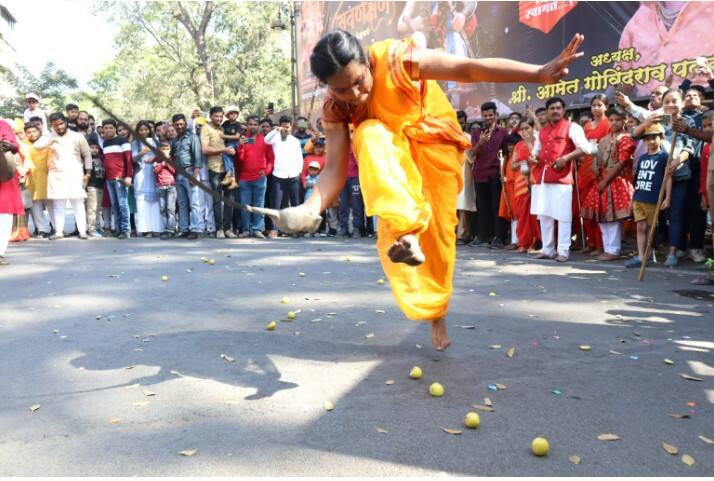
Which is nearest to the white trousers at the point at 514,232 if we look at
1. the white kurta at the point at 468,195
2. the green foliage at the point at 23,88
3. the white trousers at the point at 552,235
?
the white kurta at the point at 468,195

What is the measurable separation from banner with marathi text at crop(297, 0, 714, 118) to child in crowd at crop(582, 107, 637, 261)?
1708 millimetres

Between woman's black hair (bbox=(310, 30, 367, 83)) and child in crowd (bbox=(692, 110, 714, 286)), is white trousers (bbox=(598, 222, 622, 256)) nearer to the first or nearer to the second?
child in crowd (bbox=(692, 110, 714, 286))

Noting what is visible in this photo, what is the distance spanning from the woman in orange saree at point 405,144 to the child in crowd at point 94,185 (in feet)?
30.8

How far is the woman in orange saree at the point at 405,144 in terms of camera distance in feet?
10.2

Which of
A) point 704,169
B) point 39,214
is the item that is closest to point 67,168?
point 39,214

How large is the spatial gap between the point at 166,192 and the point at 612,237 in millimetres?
7761

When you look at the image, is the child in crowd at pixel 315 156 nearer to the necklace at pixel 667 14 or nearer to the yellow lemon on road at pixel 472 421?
the necklace at pixel 667 14

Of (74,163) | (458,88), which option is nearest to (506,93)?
(458,88)

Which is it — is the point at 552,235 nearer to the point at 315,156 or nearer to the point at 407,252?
Answer: the point at 315,156

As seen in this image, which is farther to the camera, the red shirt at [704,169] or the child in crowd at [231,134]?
A: the child in crowd at [231,134]

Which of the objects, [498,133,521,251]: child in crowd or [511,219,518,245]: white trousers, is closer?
[498,133,521,251]: child in crowd

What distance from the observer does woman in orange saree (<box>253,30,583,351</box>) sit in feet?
10.2

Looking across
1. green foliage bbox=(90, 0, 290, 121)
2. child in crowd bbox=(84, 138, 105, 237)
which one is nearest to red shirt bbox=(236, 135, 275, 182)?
child in crowd bbox=(84, 138, 105, 237)

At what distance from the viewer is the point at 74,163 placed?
1131 cm
